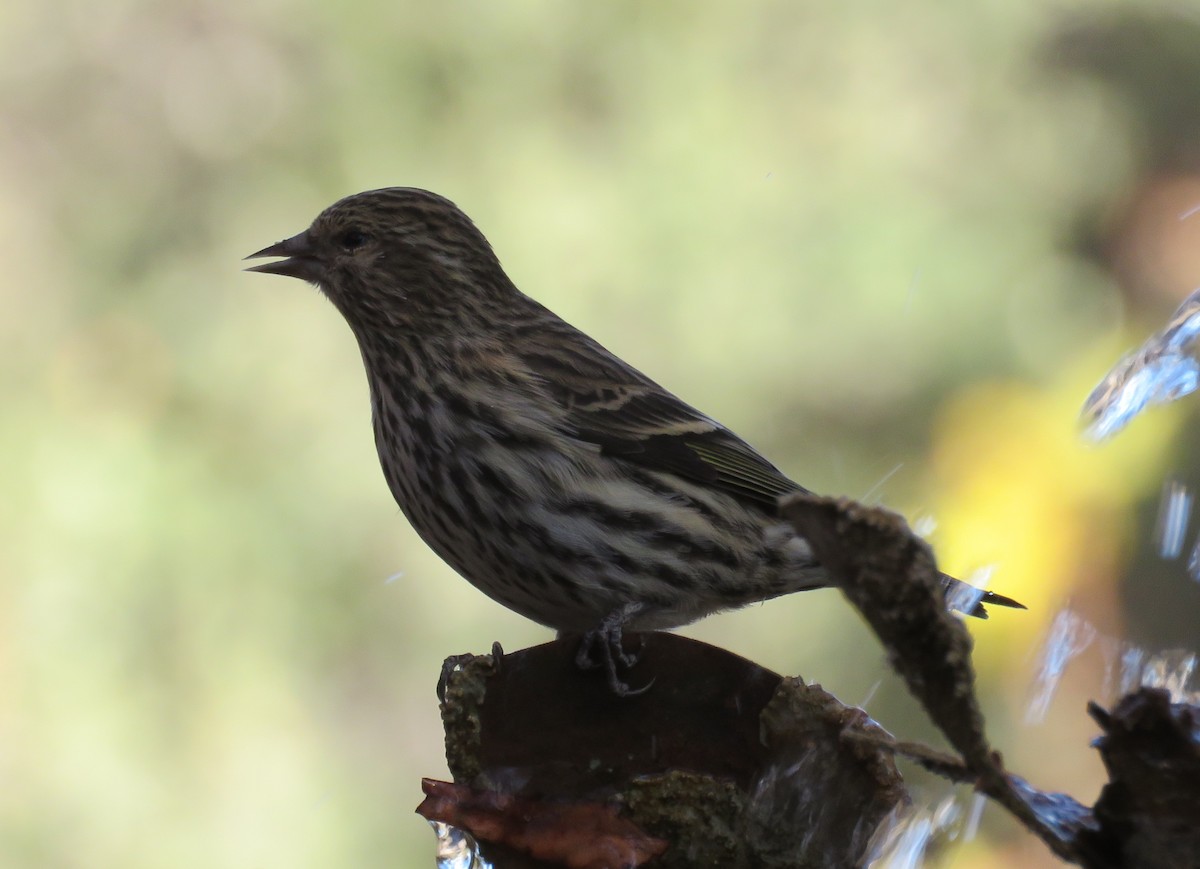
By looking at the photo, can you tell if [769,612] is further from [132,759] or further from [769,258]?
[132,759]

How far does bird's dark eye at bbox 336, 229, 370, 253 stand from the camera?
277cm

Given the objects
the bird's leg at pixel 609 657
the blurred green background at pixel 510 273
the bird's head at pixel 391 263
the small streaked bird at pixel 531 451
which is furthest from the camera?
the blurred green background at pixel 510 273

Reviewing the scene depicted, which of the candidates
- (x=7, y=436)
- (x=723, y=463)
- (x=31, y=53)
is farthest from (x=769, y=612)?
(x=31, y=53)

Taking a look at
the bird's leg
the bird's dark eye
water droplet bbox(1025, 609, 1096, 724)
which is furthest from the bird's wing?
the bird's leg

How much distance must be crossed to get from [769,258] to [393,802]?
2.39 metres

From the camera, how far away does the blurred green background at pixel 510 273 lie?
16.0 ft

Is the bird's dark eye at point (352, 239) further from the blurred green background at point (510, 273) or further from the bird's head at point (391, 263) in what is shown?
the blurred green background at point (510, 273)

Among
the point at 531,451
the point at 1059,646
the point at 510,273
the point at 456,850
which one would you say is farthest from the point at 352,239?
the point at 510,273

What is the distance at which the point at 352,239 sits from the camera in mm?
2779

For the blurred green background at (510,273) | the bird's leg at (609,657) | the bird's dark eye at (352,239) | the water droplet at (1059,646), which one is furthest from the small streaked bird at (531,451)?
the blurred green background at (510,273)

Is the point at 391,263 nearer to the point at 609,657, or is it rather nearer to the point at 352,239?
the point at 352,239

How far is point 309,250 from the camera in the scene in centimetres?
277

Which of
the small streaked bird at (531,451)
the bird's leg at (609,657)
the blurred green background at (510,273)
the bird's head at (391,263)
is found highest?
the blurred green background at (510,273)

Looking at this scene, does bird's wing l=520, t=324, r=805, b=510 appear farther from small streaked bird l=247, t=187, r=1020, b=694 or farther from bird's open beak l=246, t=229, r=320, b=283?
bird's open beak l=246, t=229, r=320, b=283
